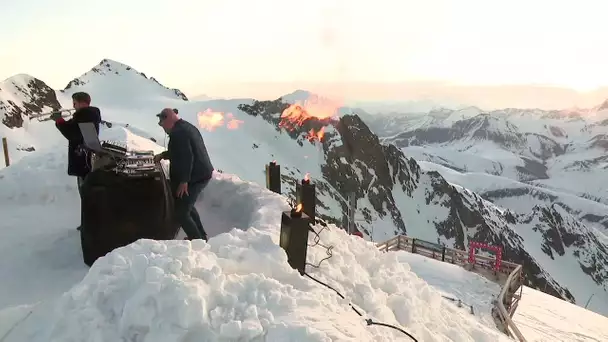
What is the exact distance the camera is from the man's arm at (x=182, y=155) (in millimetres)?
6555

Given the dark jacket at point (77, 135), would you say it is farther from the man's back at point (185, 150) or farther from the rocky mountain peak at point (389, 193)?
the rocky mountain peak at point (389, 193)

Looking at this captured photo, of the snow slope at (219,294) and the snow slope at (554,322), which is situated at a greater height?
the snow slope at (219,294)

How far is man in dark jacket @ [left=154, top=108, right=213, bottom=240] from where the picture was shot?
21.6ft

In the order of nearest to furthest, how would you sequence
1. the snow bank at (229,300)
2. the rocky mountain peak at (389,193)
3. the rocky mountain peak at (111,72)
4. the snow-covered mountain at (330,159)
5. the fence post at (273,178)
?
the snow bank at (229,300) → the fence post at (273,178) → the snow-covered mountain at (330,159) → the rocky mountain peak at (111,72) → the rocky mountain peak at (389,193)

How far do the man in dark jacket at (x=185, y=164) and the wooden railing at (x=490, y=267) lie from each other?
10924 millimetres

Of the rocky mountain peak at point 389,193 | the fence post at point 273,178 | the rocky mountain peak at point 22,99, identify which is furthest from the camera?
A: the rocky mountain peak at point 389,193

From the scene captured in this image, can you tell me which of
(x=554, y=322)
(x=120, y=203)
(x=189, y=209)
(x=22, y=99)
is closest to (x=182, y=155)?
(x=189, y=209)

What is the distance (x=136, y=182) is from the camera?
22.3 feet

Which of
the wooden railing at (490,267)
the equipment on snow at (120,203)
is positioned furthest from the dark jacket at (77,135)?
the wooden railing at (490,267)

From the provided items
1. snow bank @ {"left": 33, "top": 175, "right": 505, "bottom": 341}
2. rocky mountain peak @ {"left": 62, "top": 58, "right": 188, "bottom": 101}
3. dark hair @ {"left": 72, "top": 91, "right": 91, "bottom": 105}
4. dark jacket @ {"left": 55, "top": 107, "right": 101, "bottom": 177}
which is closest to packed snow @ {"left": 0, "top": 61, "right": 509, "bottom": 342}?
snow bank @ {"left": 33, "top": 175, "right": 505, "bottom": 341}

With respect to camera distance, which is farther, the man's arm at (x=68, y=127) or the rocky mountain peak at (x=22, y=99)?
the rocky mountain peak at (x=22, y=99)

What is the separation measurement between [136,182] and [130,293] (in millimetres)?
2990

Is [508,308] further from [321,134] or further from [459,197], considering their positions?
[459,197]

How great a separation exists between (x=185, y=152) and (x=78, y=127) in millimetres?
2277
